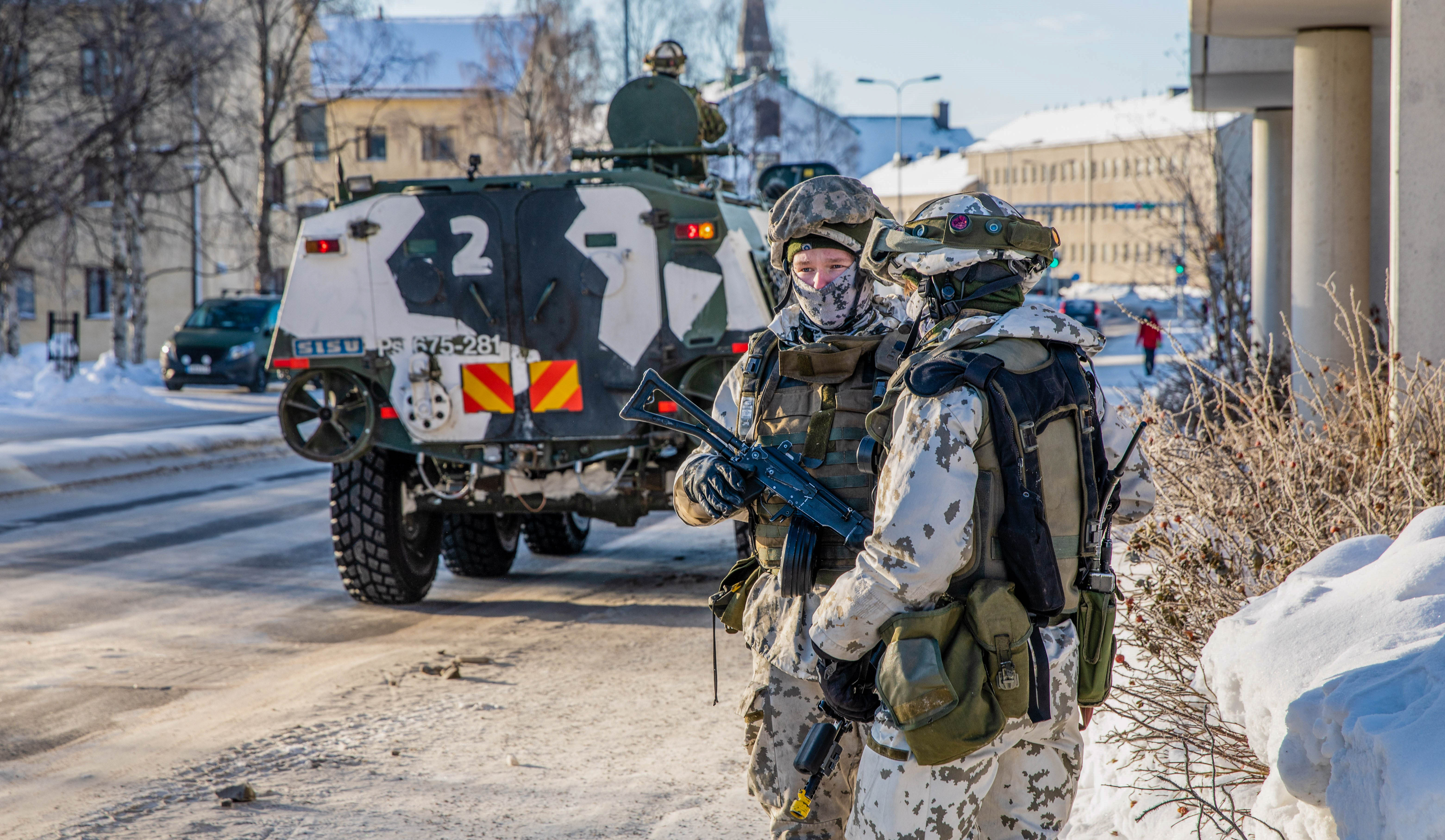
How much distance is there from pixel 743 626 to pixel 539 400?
143 inches

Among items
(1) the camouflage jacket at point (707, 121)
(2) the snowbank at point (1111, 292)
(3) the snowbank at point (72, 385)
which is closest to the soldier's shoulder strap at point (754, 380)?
(1) the camouflage jacket at point (707, 121)

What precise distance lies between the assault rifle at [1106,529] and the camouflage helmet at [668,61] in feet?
22.5

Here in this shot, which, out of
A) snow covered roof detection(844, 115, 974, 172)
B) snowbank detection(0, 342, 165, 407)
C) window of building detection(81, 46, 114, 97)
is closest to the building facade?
snow covered roof detection(844, 115, 974, 172)

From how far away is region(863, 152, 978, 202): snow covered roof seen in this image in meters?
78.4

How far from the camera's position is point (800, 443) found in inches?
119

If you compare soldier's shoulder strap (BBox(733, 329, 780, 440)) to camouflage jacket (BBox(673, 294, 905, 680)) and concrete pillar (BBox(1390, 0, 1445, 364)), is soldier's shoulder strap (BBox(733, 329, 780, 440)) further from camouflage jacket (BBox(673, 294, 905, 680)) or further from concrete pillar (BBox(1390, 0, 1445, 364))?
concrete pillar (BBox(1390, 0, 1445, 364))

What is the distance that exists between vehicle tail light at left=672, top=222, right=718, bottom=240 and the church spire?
29063 millimetres

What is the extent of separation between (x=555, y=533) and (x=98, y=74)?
1733 cm

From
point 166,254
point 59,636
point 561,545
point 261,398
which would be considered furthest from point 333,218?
point 166,254

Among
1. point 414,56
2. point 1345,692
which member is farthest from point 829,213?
point 414,56

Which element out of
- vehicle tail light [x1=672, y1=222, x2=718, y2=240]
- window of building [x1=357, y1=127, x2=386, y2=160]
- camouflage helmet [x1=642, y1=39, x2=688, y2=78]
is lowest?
vehicle tail light [x1=672, y1=222, x2=718, y2=240]

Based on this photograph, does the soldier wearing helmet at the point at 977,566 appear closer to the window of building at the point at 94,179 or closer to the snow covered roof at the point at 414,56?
the window of building at the point at 94,179

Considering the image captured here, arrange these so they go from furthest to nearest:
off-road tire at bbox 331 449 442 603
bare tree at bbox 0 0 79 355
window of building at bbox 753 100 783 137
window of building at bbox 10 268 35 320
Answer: window of building at bbox 753 100 783 137
window of building at bbox 10 268 35 320
bare tree at bbox 0 0 79 355
off-road tire at bbox 331 449 442 603

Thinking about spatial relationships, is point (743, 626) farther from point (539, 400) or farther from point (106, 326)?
point (106, 326)
